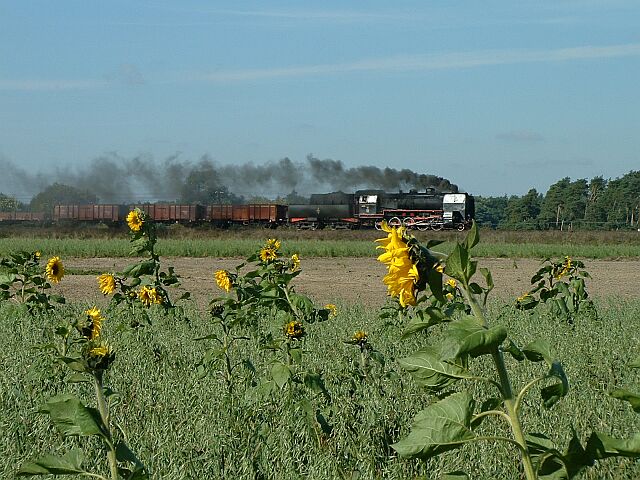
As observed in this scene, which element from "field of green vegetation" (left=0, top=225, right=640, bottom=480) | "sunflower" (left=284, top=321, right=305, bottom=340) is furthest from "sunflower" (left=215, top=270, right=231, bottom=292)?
"sunflower" (left=284, top=321, right=305, bottom=340)

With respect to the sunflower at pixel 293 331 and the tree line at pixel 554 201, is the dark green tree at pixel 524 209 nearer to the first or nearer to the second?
the tree line at pixel 554 201

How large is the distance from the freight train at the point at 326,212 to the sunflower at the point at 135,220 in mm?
39020

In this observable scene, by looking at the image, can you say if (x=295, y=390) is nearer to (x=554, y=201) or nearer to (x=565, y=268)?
(x=565, y=268)

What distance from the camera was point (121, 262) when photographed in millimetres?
28609

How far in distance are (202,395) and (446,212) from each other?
44.8 meters

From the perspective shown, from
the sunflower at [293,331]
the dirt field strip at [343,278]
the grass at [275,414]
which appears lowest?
the dirt field strip at [343,278]

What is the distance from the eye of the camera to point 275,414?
5.04m

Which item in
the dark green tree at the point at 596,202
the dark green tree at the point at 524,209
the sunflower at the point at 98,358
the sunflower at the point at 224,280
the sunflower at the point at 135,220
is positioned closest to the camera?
the sunflower at the point at 98,358

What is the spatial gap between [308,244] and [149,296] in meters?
27.6

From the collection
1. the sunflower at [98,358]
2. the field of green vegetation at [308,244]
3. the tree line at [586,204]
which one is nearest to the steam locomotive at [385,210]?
the field of green vegetation at [308,244]

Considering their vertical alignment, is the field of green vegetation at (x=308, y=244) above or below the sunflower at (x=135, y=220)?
below

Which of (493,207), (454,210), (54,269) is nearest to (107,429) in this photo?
(54,269)

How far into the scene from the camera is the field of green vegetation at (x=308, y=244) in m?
32.6

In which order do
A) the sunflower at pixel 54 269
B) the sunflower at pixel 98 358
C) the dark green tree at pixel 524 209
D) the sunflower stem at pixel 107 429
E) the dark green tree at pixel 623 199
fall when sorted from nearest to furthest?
1. the sunflower stem at pixel 107 429
2. the sunflower at pixel 98 358
3. the sunflower at pixel 54 269
4. the dark green tree at pixel 623 199
5. the dark green tree at pixel 524 209
